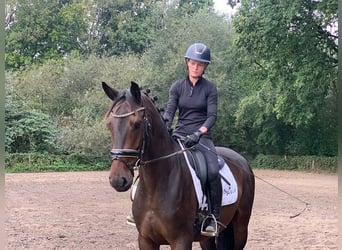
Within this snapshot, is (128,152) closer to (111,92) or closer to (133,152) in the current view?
(133,152)

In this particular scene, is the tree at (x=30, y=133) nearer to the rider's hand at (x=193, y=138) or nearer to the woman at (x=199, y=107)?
the woman at (x=199, y=107)

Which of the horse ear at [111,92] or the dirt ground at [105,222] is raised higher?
→ the horse ear at [111,92]

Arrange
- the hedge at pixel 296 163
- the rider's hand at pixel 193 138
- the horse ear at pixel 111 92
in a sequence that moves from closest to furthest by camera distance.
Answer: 1. the horse ear at pixel 111 92
2. the rider's hand at pixel 193 138
3. the hedge at pixel 296 163

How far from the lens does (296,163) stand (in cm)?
3509

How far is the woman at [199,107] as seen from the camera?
498 cm

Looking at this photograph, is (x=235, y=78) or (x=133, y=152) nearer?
(x=133, y=152)

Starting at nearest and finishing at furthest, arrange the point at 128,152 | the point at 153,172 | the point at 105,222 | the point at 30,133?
the point at 128,152 < the point at 153,172 < the point at 105,222 < the point at 30,133

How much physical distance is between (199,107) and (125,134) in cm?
133

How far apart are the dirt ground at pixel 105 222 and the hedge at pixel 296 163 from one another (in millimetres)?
15001

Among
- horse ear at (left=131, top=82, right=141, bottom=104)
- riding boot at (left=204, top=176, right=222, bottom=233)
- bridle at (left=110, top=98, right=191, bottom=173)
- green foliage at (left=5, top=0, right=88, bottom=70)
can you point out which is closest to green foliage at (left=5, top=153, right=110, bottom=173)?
green foliage at (left=5, top=0, right=88, bottom=70)

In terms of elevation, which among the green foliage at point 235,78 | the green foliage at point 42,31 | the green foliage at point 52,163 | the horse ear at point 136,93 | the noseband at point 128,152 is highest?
the green foliage at point 42,31

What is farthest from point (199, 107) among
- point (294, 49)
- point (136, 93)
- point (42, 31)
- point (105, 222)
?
point (42, 31)

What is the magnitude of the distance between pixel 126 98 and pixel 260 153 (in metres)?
35.3

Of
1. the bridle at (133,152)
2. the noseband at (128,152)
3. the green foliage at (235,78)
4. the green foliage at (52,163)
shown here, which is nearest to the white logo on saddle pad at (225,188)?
the bridle at (133,152)
